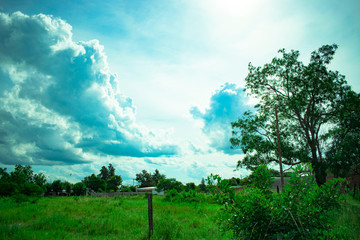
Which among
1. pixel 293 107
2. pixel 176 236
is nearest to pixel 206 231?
pixel 176 236

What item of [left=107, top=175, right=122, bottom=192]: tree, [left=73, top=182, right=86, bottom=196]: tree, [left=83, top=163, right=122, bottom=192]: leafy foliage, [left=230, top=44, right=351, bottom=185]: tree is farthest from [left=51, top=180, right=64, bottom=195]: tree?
[left=230, top=44, right=351, bottom=185]: tree

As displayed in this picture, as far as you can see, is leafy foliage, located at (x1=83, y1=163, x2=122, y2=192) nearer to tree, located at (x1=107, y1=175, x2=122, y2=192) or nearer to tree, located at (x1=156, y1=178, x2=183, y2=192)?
tree, located at (x1=107, y1=175, x2=122, y2=192)

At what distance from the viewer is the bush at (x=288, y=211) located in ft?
8.28

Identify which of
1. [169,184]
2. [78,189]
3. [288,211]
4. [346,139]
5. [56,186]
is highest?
[346,139]

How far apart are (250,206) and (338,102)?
71.3 ft

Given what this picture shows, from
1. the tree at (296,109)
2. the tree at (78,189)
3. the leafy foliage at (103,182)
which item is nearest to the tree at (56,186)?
the tree at (78,189)

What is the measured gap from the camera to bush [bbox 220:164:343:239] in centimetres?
252

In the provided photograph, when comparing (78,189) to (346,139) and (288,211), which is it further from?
(288,211)

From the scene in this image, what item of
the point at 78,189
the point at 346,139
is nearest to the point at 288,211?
the point at 346,139

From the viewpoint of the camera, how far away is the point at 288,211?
2.58 m

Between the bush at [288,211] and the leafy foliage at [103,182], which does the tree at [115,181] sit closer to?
the leafy foliage at [103,182]

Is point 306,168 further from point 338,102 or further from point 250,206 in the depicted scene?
point 338,102

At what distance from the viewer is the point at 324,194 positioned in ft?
8.39

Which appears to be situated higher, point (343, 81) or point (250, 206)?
point (343, 81)
